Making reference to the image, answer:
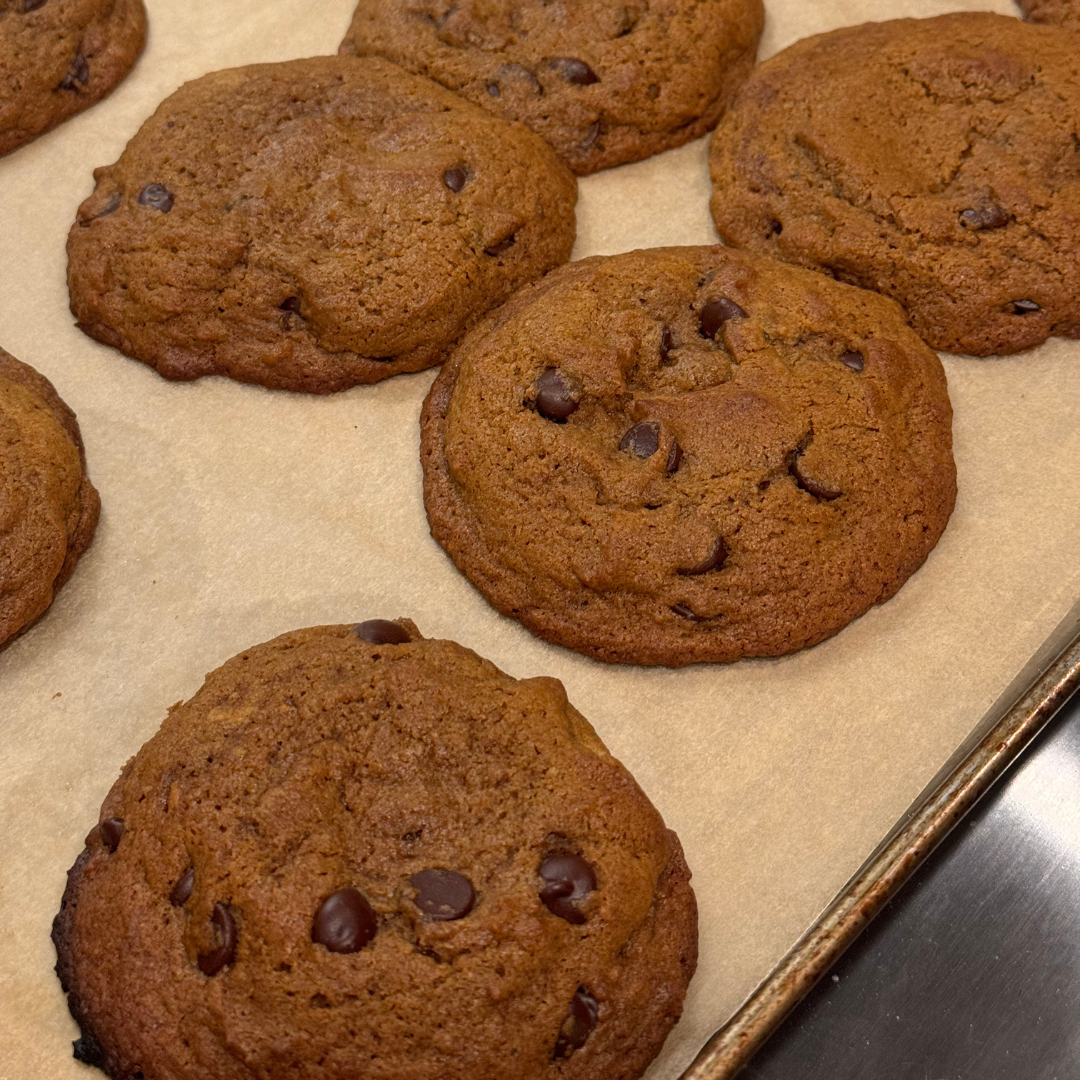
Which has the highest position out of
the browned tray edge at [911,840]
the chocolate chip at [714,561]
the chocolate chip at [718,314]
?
the chocolate chip at [718,314]

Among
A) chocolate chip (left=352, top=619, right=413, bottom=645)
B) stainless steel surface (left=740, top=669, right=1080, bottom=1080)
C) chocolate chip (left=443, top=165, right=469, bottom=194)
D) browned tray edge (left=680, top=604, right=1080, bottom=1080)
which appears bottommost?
stainless steel surface (left=740, top=669, right=1080, bottom=1080)

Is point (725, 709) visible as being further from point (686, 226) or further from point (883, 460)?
point (686, 226)

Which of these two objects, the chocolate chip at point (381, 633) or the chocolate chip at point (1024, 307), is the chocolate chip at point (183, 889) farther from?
the chocolate chip at point (1024, 307)

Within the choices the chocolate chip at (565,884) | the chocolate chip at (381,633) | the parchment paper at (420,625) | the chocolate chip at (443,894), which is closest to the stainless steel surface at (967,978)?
the parchment paper at (420,625)

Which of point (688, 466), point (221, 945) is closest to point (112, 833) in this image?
point (221, 945)

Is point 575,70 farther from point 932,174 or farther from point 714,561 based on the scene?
point 714,561

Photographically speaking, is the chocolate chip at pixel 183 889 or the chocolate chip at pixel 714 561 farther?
the chocolate chip at pixel 714 561

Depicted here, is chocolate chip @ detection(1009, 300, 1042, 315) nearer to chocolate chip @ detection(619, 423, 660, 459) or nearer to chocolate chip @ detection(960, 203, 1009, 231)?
chocolate chip @ detection(960, 203, 1009, 231)

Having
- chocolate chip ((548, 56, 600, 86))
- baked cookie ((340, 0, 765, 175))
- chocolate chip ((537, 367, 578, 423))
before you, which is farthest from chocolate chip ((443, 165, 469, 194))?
chocolate chip ((537, 367, 578, 423))
